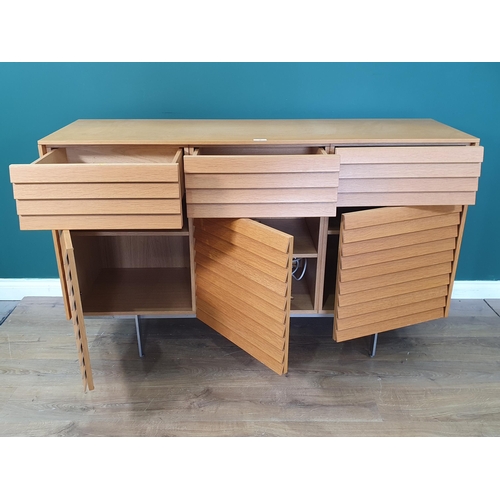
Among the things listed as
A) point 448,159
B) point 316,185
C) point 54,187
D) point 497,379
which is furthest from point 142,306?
point 497,379

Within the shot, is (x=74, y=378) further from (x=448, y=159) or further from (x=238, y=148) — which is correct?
(x=448, y=159)

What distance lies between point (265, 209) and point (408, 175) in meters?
0.45

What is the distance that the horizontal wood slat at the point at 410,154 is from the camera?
1.47 metres

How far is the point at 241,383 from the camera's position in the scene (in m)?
1.67

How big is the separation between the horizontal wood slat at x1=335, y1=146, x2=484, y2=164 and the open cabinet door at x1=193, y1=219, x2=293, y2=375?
34 cm

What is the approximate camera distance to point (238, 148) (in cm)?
159

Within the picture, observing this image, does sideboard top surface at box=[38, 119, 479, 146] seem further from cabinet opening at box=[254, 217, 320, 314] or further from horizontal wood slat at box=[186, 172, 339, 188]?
cabinet opening at box=[254, 217, 320, 314]

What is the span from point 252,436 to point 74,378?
0.67 metres

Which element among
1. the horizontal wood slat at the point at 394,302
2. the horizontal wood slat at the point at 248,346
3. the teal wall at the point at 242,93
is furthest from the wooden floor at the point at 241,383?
the teal wall at the point at 242,93

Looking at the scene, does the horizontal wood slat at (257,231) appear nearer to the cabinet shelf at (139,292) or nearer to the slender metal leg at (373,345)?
the cabinet shelf at (139,292)

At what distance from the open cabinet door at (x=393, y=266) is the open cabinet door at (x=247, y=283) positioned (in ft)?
0.76

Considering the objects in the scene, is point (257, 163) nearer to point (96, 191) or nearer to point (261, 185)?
point (261, 185)

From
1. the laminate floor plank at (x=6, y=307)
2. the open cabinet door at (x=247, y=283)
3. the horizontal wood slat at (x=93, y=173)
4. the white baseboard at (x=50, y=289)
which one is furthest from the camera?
the white baseboard at (x=50, y=289)

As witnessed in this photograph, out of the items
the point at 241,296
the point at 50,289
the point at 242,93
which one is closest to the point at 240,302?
the point at 241,296
